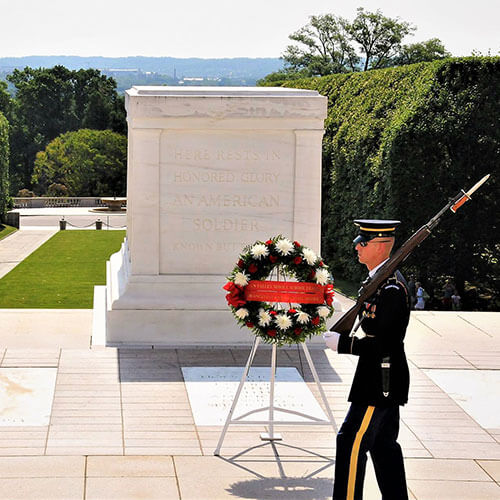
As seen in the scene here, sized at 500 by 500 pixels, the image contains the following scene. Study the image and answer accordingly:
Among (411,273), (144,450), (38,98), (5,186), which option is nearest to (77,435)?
(144,450)

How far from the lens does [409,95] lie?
2188 centimetres

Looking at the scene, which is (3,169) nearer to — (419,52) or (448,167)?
(448,167)

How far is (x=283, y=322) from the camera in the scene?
6469 millimetres

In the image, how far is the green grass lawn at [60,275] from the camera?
16.2 m

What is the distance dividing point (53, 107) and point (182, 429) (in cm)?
7342

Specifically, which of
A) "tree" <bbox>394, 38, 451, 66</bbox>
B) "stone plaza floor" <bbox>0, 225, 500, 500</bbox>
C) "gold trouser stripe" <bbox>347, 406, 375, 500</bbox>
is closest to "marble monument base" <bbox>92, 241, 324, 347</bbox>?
"stone plaza floor" <bbox>0, 225, 500, 500</bbox>

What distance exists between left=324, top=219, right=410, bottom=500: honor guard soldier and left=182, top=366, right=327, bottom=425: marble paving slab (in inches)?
83.9

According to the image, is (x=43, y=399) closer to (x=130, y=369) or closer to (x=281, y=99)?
(x=130, y=369)

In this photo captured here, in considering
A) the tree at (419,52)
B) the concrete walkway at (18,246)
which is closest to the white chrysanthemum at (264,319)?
the concrete walkway at (18,246)

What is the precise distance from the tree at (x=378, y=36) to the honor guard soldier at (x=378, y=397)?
64349 millimetres

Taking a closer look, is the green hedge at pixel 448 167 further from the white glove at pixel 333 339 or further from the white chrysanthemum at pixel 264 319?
the white glove at pixel 333 339

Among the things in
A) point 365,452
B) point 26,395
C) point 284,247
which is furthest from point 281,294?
point 26,395

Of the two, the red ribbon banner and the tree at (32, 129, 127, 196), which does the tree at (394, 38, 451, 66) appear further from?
the red ribbon banner

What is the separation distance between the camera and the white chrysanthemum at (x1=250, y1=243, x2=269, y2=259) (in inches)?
262
